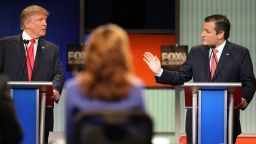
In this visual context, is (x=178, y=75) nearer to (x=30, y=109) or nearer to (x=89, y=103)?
(x=30, y=109)

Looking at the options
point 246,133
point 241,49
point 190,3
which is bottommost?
point 246,133

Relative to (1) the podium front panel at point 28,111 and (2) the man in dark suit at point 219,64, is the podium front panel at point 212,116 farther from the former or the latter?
(1) the podium front panel at point 28,111

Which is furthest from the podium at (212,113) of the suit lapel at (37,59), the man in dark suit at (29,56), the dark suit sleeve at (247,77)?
the suit lapel at (37,59)

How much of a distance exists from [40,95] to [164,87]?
366cm

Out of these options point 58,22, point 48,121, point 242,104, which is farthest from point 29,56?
point 58,22

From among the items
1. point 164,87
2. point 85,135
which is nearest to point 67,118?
point 85,135

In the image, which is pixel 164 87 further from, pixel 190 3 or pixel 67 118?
pixel 67 118

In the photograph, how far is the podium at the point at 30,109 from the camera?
6.39 meters

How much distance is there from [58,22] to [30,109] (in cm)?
380

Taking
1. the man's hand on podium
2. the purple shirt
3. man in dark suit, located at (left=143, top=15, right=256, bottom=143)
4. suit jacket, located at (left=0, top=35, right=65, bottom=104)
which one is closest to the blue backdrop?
suit jacket, located at (left=0, top=35, right=65, bottom=104)

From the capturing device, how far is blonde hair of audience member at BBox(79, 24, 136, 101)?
374 cm

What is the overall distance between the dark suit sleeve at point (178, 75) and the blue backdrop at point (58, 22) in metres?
3.22

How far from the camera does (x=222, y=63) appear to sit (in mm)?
6918

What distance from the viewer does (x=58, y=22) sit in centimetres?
1010
